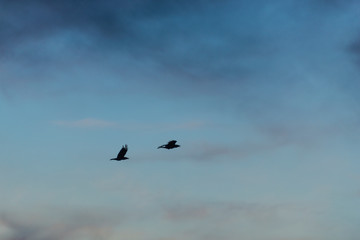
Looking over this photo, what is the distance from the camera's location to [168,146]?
643 feet

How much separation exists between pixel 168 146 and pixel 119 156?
12117 mm

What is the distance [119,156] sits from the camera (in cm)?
19700
